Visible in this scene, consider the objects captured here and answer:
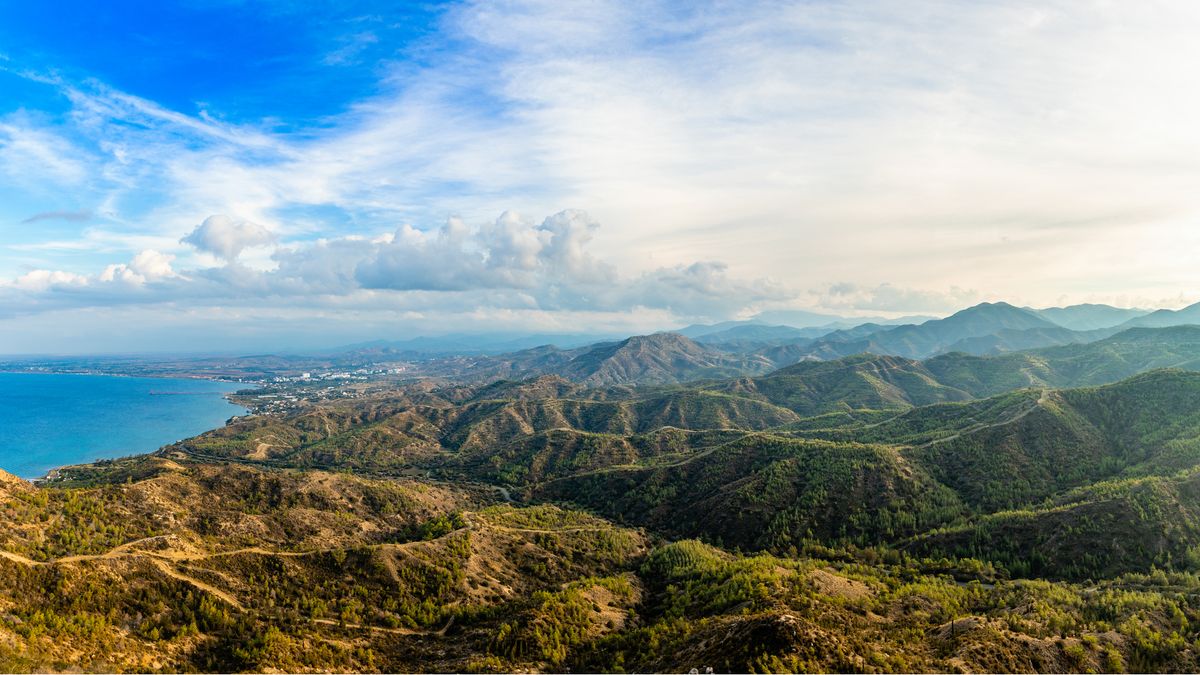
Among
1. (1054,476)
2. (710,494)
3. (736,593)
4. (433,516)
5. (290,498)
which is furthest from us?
(710,494)

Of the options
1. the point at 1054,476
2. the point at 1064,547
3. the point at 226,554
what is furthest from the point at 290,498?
the point at 1054,476

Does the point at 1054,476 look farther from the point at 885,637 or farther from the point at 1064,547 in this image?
the point at 885,637

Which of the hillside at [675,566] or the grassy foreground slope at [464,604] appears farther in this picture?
the hillside at [675,566]

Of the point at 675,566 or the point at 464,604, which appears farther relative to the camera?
the point at 675,566

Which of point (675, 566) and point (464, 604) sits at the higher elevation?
point (464, 604)

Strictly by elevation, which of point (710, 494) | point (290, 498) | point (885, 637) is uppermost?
point (290, 498)

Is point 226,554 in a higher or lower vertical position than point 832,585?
higher

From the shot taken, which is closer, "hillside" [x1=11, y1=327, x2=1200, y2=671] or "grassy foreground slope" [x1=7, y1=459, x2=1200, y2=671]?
"grassy foreground slope" [x1=7, y1=459, x2=1200, y2=671]

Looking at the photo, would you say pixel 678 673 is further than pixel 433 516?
No

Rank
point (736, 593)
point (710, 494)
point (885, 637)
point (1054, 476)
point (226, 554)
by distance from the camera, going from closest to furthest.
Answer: point (885, 637) → point (226, 554) → point (736, 593) → point (1054, 476) → point (710, 494)
